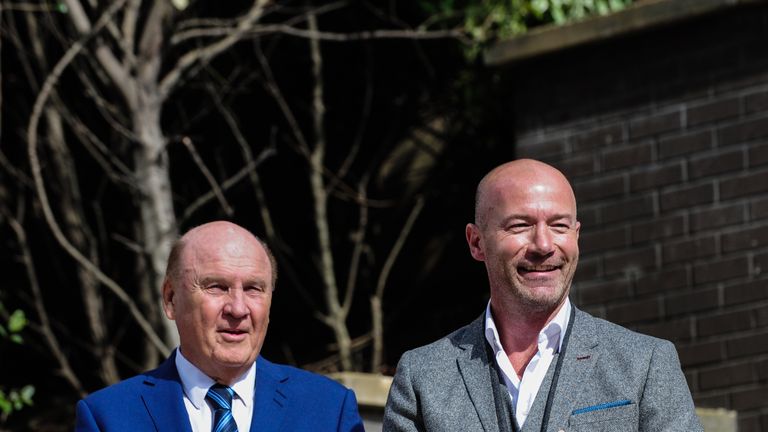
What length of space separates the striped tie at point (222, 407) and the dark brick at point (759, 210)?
10.6ft

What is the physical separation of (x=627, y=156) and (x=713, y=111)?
51cm

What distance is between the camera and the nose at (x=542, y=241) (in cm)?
422

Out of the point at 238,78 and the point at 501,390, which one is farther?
the point at 238,78

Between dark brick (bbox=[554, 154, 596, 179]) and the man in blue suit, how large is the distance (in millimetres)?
3052

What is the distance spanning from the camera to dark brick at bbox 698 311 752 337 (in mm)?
6719

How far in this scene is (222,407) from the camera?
14.7 ft

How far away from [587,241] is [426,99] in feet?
8.82

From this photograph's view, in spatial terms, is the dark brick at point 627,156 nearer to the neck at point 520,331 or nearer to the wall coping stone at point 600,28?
the wall coping stone at point 600,28

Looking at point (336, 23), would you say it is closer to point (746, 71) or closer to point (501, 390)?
point (746, 71)

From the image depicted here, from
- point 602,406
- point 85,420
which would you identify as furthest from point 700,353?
point 85,420

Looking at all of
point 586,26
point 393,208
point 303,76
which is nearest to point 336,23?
point 303,76

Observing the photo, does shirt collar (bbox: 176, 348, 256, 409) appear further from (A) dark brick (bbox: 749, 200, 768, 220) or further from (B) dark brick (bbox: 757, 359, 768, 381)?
(A) dark brick (bbox: 749, 200, 768, 220)

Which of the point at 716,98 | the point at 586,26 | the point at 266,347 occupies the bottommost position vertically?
the point at 266,347

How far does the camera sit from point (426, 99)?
9711mm
